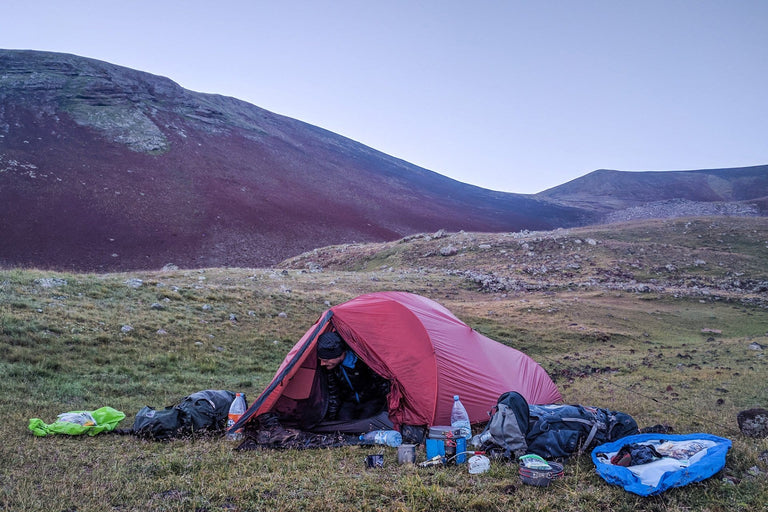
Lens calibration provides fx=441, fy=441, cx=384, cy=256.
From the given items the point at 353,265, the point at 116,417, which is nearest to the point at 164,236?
the point at 353,265

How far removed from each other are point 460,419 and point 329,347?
7.71ft

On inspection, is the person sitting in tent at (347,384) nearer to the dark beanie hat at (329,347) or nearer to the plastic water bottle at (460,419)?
the dark beanie hat at (329,347)

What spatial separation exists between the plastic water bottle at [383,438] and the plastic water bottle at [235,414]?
188cm

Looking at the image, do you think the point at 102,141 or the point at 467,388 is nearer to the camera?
the point at 467,388

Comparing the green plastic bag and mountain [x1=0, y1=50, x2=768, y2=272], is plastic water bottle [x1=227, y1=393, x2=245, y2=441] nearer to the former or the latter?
the green plastic bag

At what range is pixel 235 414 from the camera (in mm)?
6938

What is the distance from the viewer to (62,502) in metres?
4.05

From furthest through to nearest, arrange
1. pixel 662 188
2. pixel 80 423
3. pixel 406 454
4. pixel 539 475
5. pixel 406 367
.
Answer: pixel 662 188, pixel 406 367, pixel 80 423, pixel 406 454, pixel 539 475

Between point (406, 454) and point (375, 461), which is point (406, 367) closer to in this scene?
point (406, 454)

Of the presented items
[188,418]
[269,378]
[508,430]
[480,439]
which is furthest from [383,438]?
[269,378]

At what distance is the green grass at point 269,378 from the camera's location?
171 inches

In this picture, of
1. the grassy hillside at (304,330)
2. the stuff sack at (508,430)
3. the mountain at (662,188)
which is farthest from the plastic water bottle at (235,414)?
the mountain at (662,188)

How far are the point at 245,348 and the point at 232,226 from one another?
1442 inches

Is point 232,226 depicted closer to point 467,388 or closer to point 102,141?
point 102,141
